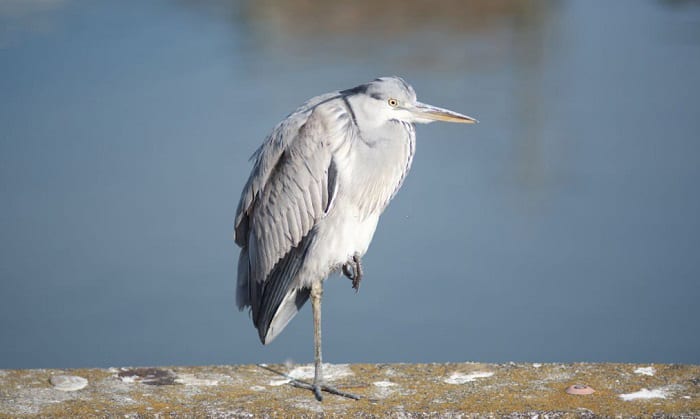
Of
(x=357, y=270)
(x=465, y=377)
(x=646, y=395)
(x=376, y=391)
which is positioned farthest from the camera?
(x=357, y=270)

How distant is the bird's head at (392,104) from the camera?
383cm

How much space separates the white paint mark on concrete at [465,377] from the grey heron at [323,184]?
1.59 feet

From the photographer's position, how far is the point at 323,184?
3863 millimetres

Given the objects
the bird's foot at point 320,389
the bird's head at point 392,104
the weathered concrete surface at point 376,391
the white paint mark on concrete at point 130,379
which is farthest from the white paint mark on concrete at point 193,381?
the bird's head at point 392,104

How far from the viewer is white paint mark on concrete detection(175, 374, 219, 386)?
12.0ft

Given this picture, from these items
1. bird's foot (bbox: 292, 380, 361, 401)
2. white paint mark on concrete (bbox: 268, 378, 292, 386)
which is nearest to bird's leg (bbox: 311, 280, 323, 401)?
bird's foot (bbox: 292, 380, 361, 401)

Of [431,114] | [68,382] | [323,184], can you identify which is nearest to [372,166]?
[323,184]

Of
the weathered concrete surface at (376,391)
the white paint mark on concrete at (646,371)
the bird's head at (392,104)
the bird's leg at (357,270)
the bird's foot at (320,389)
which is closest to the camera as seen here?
the weathered concrete surface at (376,391)

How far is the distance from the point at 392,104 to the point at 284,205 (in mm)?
555

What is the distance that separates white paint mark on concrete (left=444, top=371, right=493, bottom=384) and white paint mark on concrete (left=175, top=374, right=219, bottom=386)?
831mm

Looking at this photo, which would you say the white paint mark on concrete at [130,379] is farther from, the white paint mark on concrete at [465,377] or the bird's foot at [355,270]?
the white paint mark on concrete at [465,377]

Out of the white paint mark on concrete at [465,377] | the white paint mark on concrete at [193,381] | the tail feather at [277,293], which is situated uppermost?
the tail feather at [277,293]

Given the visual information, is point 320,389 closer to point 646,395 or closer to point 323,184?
point 323,184

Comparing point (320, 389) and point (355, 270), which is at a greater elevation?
point (355, 270)
